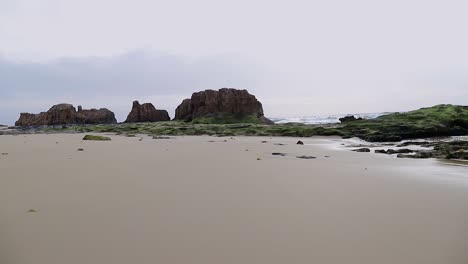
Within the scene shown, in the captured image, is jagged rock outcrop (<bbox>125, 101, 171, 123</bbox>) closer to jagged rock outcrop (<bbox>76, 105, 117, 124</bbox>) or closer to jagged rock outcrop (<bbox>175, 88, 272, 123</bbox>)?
jagged rock outcrop (<bbox>76, 105, 117, 124</bbox>)

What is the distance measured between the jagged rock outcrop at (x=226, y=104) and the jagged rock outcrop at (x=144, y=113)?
61.7 ft

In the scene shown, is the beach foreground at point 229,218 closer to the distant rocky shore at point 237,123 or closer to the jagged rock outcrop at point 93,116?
the distant rocky shore at point 237,123

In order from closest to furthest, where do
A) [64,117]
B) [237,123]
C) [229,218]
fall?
1. [229,218]
2. [237,123]
3. [64,117]

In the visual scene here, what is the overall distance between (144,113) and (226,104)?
27357mm

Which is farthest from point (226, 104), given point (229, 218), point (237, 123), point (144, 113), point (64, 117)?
point (229, 218)

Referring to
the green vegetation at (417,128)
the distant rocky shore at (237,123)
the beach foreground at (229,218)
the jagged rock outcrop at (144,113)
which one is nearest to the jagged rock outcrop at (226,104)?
the distant rocky shore at (237,123)

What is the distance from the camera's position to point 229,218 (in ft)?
12.0

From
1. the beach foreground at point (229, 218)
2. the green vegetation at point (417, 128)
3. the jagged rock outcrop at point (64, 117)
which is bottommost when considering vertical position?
the beach foreground at point (229, 218)

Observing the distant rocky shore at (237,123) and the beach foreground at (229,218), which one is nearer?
the beach foreground at (229,218)

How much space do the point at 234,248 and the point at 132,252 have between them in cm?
79

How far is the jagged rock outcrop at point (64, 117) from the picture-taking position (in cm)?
7831

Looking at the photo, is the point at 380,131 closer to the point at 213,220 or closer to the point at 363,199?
the point at 363,199

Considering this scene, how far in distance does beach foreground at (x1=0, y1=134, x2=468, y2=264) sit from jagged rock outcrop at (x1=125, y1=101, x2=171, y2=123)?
71278 mm

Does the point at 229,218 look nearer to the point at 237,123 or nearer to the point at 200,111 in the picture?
the point at 237,123
